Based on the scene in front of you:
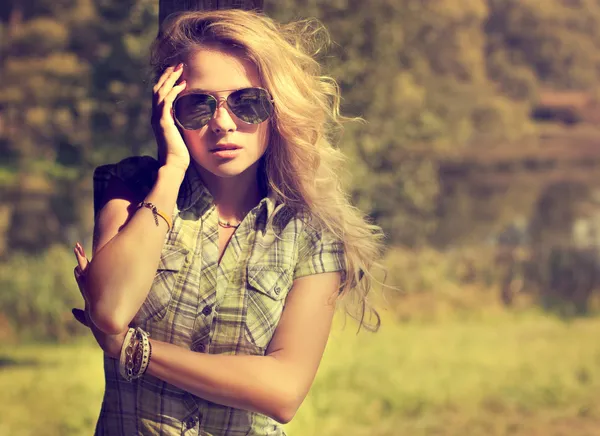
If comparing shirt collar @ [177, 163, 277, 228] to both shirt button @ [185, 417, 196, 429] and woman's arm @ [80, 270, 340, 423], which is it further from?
shirt button @ [185, 417, 196, 429]

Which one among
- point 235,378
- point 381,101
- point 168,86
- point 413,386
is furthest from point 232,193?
point 381,101

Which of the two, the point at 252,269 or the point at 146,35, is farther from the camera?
the point at 146,35

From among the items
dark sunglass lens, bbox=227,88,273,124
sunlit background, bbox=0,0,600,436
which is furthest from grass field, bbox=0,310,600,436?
dark sunglass lens, bbox=227,88,273,124

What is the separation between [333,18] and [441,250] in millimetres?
8589

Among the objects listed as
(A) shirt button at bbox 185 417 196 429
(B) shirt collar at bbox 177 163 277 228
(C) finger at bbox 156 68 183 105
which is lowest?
(A) shirt button at bbox 185 417 196 429

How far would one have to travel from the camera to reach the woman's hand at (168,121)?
282cm

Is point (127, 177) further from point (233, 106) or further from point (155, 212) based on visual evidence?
point (233, 106)

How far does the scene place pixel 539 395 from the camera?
11969mm

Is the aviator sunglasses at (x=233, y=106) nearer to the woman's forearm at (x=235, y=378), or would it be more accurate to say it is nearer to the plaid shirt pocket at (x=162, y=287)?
the plaid shirt pocket at (x=162, y=287)

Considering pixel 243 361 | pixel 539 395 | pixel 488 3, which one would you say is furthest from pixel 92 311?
pixel 488 3

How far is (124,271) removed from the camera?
259 centimetres

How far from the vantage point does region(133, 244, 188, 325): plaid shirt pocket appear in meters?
2.72

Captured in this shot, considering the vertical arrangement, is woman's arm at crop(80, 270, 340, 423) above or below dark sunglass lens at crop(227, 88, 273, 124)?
below

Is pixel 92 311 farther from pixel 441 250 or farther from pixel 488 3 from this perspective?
pixel 488 3
